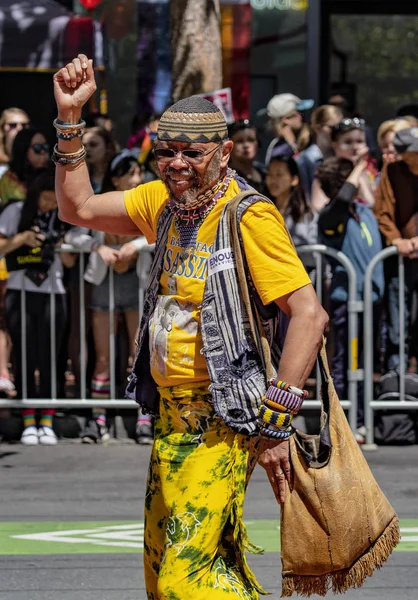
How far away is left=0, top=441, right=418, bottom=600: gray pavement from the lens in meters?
6.14

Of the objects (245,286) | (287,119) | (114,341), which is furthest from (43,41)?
(245,286)

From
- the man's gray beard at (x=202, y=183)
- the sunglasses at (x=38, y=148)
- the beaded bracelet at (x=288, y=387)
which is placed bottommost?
the beaded bracelet at (x=288, y=387)

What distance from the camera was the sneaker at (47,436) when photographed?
9.78m

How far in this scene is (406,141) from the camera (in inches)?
402

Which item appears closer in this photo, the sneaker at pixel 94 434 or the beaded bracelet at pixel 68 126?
the beaded bracelet at pixel 68 126

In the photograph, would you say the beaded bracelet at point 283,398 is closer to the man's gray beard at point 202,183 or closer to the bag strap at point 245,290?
the bag strap at point 245,290

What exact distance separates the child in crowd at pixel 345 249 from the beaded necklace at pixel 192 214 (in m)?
5.35

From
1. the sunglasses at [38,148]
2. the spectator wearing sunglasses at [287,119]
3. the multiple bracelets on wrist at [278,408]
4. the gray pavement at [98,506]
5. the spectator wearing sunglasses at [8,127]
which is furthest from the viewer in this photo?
the spectator wearing sunglasses at [287,119]

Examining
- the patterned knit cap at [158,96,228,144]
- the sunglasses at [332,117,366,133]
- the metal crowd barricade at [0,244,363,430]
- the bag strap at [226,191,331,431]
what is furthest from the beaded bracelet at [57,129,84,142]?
the sunglasses at [332,117,366,133]

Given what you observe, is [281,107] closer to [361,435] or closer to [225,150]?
[361,435]

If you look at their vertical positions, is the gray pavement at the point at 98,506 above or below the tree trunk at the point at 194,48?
below

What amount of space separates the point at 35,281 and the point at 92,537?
3.16 metres

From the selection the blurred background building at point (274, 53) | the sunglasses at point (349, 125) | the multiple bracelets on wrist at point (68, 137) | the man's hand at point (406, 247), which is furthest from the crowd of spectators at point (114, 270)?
the multiple bracelets on wrist at point (68, 137)

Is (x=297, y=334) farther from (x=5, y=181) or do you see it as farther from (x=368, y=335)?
(x=5, y=181)
